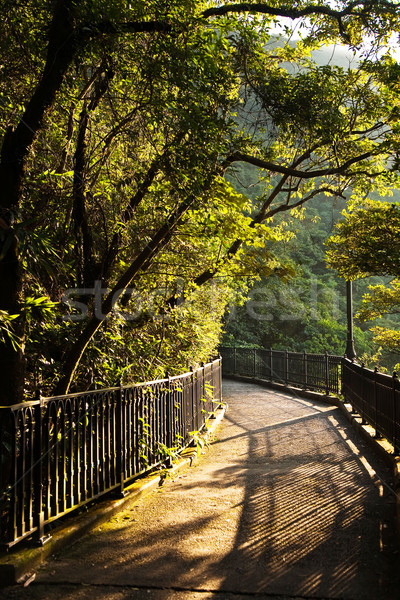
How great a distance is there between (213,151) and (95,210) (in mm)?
2128

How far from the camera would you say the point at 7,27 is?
251 inches

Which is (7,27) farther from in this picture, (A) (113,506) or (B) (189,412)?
(B) (189,412)

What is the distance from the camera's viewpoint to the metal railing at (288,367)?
58.3 ft

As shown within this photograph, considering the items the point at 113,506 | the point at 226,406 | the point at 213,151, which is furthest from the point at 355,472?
the point at 226,406

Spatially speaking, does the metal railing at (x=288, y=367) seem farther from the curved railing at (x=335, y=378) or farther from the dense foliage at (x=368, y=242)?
the dense foliage at (x=368, y=242)

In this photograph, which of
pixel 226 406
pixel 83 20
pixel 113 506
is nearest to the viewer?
pixel 83 20

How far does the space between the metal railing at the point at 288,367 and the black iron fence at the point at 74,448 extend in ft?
34.8

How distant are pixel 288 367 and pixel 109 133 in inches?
646

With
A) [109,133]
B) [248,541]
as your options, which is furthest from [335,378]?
[248,541]

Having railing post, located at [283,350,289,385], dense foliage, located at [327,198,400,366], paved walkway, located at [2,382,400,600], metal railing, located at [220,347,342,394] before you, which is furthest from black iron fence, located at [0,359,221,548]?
railing post, located at [283,350,289,385]

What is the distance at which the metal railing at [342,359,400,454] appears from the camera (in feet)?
25.6

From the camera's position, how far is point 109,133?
7.27 m

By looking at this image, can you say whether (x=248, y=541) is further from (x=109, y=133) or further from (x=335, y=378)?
(x=335, y=378)

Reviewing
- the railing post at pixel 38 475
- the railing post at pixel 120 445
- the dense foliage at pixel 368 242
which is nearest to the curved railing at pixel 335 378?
→ the dense foliage at pixel 368 242
